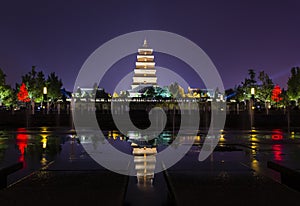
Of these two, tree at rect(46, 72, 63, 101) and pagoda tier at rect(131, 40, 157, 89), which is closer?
tree at rect(46, 72, 63, 101)

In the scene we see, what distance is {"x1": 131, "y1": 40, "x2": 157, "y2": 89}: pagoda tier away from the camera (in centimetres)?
10569

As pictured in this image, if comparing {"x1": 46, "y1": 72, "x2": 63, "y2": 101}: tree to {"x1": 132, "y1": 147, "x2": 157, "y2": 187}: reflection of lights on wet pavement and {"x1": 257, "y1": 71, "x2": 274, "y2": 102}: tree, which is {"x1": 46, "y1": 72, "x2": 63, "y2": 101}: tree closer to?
{"x1": 257, "y1": 71, "x2": 274, "y2": 102}: tree

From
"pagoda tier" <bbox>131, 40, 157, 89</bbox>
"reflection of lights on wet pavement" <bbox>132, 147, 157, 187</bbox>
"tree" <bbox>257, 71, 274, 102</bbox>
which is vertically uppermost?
"pagoda tier" <bbox>131, 40, 157, 89</bbox>

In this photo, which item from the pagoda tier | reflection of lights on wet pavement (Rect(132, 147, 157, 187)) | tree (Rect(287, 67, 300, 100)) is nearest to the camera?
reflection of lights on wet pavement (Rect(132, 147, 157, 187))

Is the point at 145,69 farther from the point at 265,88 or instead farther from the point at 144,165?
the point at 144,165

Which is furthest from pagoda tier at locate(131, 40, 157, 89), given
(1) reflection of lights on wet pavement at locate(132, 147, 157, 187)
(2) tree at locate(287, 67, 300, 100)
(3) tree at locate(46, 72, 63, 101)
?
(1) reflection of lights on wet pavement at locate(132, 147, 157, 187)

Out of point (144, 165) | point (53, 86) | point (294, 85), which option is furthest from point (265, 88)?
point (144, 165)

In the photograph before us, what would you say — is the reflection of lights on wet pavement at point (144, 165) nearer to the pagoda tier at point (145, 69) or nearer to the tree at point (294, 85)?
the tree at point (294, 85)

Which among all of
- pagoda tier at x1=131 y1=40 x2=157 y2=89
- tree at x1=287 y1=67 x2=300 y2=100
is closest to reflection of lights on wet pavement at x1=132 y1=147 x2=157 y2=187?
tree at x1=287 y1=67 x2=300 y2=100

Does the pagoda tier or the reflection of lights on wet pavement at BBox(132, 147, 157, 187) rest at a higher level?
the pagoda tier

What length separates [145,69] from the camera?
108 metres

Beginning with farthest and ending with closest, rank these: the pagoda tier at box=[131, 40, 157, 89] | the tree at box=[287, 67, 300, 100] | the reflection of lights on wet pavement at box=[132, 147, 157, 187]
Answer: the pagoda tier at box=[131, 40, 157, 89] < the tree at box=[287, 67, 300, 100] < the reflection of lights on wet pavement at box=[132, 147, 157, 187]

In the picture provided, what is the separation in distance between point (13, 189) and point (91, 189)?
3.52ft

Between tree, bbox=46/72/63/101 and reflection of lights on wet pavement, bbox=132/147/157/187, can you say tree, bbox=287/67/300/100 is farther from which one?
reflection of lights on wet pavement, bbox=132/147/157/187
